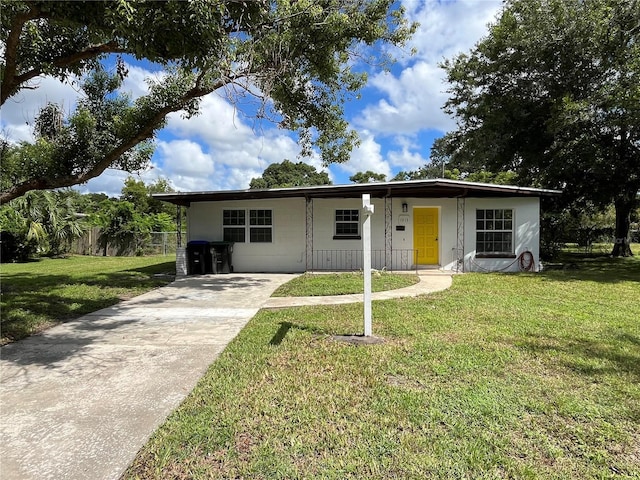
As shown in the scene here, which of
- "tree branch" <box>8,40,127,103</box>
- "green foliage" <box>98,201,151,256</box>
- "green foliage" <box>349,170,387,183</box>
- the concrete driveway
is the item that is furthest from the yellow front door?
"green foliage" <box>349,170,387,183</box>

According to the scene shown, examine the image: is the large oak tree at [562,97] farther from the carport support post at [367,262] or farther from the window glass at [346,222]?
the carport support post at [367,262]

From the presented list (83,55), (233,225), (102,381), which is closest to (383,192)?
(233,225)

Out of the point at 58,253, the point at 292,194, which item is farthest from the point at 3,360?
the point at 58,253

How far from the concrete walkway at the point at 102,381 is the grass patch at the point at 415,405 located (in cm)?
24

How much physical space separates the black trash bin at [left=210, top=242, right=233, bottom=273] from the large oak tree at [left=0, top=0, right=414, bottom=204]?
3819 mm

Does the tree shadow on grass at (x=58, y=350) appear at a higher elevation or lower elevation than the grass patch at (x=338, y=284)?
lower

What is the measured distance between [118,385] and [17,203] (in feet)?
58.4

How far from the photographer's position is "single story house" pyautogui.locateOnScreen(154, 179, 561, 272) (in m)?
12.9

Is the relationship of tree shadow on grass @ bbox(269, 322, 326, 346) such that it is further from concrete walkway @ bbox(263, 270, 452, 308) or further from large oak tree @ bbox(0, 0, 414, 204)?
large oak tree @ bbox(0, 0, 414, 204)

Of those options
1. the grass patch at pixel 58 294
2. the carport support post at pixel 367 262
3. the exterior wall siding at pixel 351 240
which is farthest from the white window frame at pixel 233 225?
the carport support post at pixel 367 262

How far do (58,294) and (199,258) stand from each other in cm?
455

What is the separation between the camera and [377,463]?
2.49 m

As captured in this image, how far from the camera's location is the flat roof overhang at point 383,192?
11.3 m

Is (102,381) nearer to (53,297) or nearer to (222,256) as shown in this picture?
(53,297)
